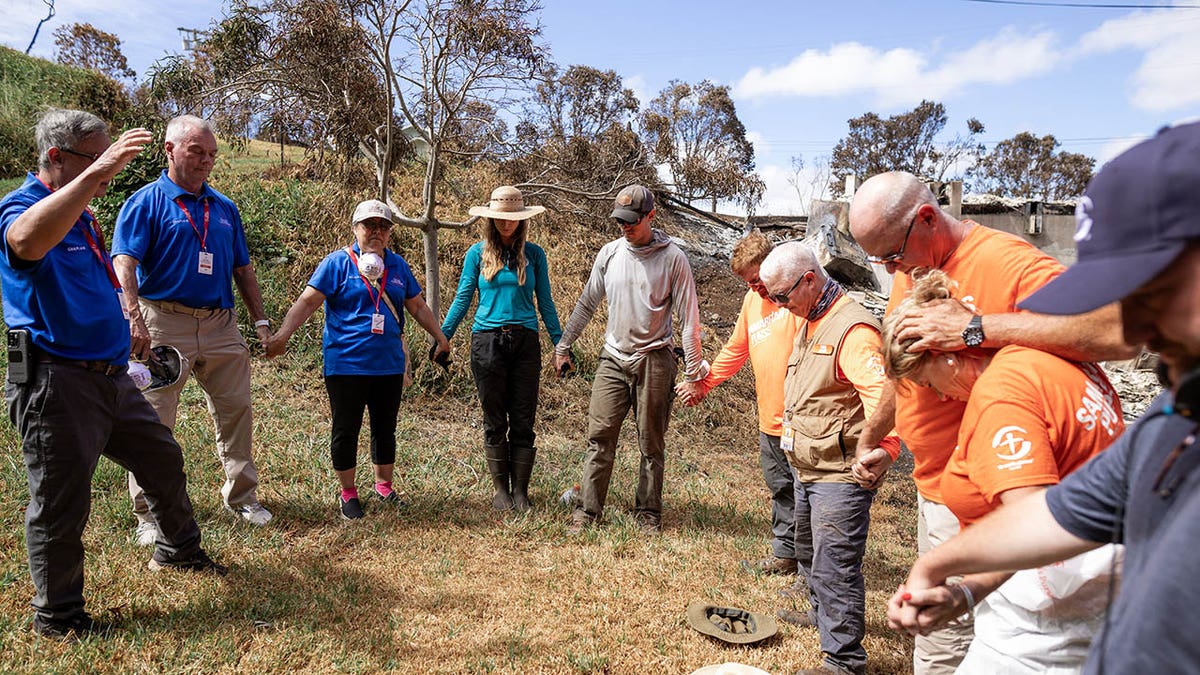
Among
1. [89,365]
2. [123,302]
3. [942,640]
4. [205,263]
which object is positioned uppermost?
[205,263]

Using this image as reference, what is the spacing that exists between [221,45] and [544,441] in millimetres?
4686

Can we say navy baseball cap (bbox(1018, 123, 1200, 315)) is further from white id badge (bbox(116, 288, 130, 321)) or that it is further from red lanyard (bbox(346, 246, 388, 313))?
red lanyard (bbox(346, 246, 388, 313))

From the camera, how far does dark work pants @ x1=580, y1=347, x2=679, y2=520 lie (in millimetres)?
5020

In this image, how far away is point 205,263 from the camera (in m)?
4.26

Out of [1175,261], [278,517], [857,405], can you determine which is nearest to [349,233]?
[278,517]

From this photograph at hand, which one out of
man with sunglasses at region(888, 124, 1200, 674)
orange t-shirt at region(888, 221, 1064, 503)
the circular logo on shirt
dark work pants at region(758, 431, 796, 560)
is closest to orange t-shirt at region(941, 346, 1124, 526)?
the circular logo on shirt

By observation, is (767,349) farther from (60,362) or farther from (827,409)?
(60,362)

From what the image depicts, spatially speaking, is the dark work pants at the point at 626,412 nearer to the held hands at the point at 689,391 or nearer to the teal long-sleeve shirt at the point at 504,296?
the held hands at the point at 689,391

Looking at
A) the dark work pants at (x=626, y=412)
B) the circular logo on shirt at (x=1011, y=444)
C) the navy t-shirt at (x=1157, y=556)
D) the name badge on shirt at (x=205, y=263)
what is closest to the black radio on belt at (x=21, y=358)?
the name badge on shirt at (x=205, y=263)

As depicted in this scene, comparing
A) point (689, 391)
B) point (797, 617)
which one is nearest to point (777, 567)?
point (797, 617)

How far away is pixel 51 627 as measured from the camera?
3152mm

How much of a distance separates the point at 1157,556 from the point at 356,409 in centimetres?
445

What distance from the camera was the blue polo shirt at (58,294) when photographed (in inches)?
120

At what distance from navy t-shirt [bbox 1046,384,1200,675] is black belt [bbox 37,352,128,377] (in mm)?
3650
